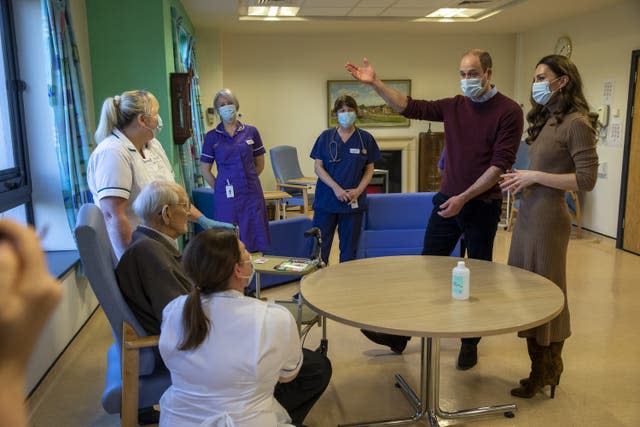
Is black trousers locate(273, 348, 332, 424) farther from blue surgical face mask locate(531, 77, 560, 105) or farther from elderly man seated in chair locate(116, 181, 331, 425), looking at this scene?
blue surgical face mask locate(531, 77, 560, 105)

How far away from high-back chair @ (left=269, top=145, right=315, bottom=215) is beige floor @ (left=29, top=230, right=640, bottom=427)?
3.31 meters

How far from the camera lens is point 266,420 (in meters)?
1.44

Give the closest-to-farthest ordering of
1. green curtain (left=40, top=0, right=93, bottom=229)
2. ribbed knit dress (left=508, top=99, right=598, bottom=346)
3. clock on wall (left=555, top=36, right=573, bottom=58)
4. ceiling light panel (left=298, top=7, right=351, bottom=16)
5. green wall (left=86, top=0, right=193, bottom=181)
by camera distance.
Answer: ribbed knit dress (left=508, top=99, right=598, bottom=346) < green curtain (left=40, top=0, right=93, bottom=229) < green wall (left=86, top=0, right=193, bottom=181) < ceiling light panel (left=298, top=7, right=351, bottom=16) < clock on wall (left=555, top=36, right=573, bottom=58)

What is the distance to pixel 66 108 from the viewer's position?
3137 millimetres

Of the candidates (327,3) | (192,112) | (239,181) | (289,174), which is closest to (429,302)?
(239,181)

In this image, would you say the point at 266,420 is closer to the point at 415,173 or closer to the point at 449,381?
the point at 449,381

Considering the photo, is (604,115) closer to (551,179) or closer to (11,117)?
(551,179)

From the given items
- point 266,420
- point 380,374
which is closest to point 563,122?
point 380,374

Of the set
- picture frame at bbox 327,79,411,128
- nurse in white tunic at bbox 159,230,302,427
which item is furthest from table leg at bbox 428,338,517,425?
picture frame at bbox 327,79,411,128

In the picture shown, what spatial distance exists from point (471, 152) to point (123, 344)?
1811mm

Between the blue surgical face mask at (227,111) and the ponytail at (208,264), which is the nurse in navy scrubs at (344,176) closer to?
the blue surgical face mask at (227,111)

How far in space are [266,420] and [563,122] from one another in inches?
66.3

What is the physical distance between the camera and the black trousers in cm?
188

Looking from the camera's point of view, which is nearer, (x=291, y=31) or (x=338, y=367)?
(x=338, y=367)
